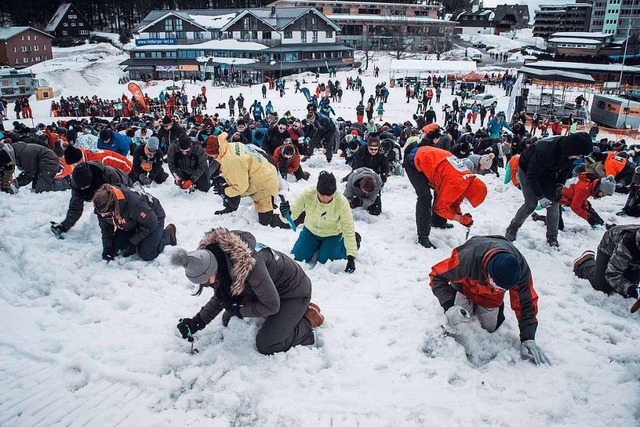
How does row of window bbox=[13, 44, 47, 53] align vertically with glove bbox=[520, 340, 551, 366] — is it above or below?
above

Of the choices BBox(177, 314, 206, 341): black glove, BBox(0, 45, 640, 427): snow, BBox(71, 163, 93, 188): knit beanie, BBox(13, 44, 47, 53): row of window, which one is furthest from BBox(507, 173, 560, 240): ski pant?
BBox(13, 44, 47, 53): row of window

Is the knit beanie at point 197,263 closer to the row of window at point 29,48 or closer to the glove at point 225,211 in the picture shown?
the glove at point 225,211

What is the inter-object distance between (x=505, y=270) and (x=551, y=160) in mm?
2712

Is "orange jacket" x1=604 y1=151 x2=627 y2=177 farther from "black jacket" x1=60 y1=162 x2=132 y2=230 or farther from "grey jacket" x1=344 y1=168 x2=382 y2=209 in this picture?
"black jacket" x1=60 y1=162 x2=132 y2=230

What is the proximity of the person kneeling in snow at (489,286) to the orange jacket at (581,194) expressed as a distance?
3319mm

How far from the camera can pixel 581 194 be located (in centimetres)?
596

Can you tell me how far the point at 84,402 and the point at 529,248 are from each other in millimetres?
5051

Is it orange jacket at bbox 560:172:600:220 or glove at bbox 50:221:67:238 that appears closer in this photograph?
glove at bbox 50:221:67:238

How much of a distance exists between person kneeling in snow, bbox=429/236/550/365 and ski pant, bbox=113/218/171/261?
2846 mm

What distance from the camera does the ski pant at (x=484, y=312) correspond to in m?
3.55

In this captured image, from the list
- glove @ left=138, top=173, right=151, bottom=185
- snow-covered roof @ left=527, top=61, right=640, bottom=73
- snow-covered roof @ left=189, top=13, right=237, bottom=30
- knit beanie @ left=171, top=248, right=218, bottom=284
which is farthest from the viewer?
snow-covered roof @ left=189, top=13, right=237, bottom=30

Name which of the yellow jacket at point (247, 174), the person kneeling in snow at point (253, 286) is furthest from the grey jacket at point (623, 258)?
the yellow jacket at point (247, 174)

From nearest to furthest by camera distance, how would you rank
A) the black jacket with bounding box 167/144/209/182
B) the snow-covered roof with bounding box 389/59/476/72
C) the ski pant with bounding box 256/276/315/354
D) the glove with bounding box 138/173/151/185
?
the ski pant with bounding box 256/276/315/354
the black jacket with bounding box 167/144/209/182
the glove with bounding box 138/173/151/185
the snow-covered roof with bounding box 389/59/476/72

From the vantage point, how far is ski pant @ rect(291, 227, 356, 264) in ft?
15.4
